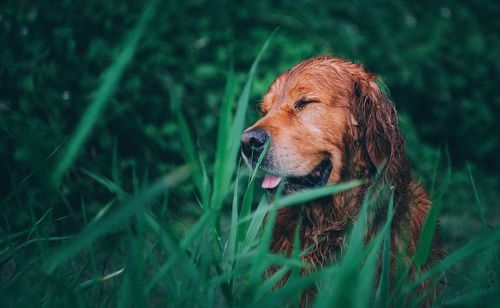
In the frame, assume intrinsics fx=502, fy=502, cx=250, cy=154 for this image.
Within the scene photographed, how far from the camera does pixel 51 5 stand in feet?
10.2

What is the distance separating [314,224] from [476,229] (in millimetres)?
2397

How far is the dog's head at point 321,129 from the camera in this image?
2.05m

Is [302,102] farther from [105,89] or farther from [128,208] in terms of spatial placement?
[128,208]

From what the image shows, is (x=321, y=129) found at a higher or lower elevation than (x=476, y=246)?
lower

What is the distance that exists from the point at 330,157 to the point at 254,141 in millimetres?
340

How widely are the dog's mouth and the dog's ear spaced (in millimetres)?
193

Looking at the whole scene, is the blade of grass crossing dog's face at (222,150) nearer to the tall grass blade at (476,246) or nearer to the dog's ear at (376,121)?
the tall grass blade at (476,246)

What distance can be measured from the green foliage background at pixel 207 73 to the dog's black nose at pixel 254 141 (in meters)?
0.51

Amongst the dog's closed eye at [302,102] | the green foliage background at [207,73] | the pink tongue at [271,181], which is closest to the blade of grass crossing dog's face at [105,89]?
the green foliage background at [207,73]

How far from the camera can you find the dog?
2008mm

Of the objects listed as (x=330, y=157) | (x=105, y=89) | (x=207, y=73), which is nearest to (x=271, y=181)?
(x=330, y=157)

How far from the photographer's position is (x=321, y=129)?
Result: 84.0 inches


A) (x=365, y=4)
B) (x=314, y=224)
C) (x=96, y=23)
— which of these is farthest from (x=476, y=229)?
(x=96, y=23)

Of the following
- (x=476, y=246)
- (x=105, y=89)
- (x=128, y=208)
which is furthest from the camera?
(x=476, y=246)
